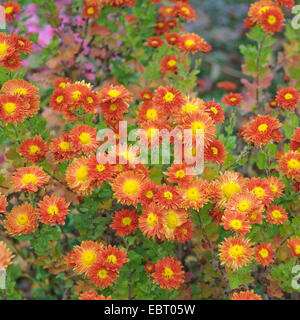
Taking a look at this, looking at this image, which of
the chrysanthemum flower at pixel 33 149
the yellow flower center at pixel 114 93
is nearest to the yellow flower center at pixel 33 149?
the chrysanthemum flower at pixel 33 149

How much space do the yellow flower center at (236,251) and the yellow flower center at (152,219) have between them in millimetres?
198

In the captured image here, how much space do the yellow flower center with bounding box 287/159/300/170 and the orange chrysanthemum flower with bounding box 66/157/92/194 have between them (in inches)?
21.8

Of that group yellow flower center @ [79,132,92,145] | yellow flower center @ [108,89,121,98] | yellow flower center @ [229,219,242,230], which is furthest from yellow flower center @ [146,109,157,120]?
yellow flower center @ [229,219,242,230]

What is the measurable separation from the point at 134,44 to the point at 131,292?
1062 millimetres

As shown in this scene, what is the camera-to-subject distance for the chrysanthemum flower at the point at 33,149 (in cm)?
120

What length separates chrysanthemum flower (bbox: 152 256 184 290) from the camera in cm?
112

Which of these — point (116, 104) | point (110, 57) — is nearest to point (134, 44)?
point (110, 57)

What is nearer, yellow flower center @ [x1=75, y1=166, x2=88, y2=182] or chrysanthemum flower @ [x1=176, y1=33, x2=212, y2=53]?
yellow flower center @ [x1=75, y1=166, x2=88, y2=182]

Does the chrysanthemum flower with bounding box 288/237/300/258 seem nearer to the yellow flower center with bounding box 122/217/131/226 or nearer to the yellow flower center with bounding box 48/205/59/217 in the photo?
the yellow flower center with bounding box 122/217/131/226

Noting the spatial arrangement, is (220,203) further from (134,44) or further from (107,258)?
(134,44)

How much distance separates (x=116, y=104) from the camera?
1.24 m

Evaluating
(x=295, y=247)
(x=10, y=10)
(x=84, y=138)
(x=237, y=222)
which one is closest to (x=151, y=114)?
(x=84, y=138)

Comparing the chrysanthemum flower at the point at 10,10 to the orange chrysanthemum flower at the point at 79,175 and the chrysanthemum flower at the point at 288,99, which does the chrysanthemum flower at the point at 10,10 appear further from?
A: the chrysanthemum flower at the point at 288,99

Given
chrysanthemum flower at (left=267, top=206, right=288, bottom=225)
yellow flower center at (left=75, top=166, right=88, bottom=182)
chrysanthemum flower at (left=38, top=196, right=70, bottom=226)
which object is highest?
yellow flower center at (left=75, top=166, right=88, bottom=182)
